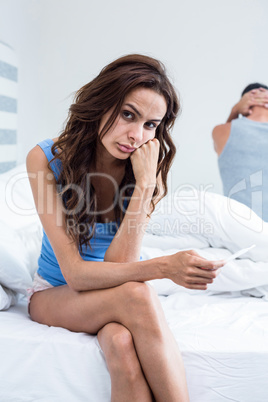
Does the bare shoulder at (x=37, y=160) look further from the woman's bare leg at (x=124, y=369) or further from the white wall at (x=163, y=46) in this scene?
the white wall at (x=163, y=46)

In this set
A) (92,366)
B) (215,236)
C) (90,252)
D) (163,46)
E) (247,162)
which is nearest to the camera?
(92,366)

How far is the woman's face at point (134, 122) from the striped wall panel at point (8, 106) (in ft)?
5.24

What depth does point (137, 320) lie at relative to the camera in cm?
124

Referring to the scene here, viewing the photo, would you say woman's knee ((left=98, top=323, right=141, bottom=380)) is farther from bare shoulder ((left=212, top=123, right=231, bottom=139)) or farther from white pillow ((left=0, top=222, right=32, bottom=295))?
bare shoulder ((left=212, top=123, right=231, bottom=139))

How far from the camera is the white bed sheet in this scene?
1.30 metres

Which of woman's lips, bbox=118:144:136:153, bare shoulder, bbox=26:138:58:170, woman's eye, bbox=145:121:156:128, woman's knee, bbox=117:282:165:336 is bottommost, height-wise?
woman's knee, bbox=117:282:165:336

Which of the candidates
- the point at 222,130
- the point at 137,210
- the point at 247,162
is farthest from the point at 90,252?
the point at 222,130

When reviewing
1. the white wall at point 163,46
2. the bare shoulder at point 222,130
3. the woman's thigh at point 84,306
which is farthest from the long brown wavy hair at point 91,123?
the white wall at point 163,46

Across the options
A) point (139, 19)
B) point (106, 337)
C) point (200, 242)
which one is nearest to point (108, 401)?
point (106, 337)

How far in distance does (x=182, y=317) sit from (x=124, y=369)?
1.35ft

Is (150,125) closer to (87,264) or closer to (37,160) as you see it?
(37,160)

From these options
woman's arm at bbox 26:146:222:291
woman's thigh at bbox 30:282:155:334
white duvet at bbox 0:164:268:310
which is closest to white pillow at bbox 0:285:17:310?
white duvet at bbox 0:164:268:310

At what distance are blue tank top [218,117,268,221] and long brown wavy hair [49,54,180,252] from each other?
120 cm

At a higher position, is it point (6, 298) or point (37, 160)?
point (37, 160)
